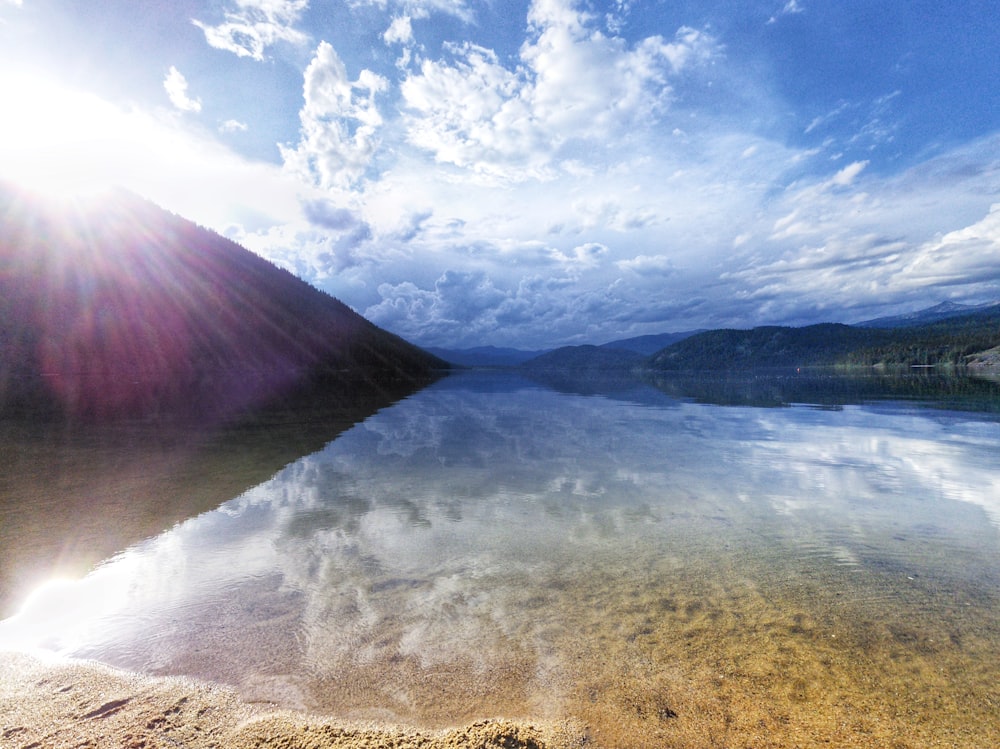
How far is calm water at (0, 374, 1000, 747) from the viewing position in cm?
537

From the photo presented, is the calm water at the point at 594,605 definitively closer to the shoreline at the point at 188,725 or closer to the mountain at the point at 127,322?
the shoreline at the point at 188,725

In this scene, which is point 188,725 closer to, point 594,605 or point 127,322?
point 594,605

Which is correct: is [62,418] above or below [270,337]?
below

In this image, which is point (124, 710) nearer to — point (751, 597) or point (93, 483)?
point (751, 597)

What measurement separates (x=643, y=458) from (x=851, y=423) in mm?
20580

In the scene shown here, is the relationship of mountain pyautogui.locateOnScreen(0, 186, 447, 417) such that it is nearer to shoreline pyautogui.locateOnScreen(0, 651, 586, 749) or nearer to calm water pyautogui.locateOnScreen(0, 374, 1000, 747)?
calm water pyautogui.locateOnScreen(0, 374, 1000, 747)

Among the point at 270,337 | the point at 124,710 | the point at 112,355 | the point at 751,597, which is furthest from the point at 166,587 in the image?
the point at 270,337

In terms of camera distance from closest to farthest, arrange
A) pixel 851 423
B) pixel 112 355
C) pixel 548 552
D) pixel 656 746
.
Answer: pixel 656 746
pixel 548 552
pixel 851 423
pixel 112 355

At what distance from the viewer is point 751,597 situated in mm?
8078

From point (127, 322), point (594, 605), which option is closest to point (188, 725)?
point (594, 605)

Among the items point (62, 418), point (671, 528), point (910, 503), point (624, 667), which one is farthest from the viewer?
point (62, 418)

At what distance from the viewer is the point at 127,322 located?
12162 centimetres

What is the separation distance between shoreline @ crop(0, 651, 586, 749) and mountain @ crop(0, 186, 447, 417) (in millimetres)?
42831

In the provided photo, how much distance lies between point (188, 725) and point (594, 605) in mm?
5742
